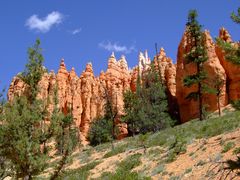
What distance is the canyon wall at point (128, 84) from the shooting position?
195 feet

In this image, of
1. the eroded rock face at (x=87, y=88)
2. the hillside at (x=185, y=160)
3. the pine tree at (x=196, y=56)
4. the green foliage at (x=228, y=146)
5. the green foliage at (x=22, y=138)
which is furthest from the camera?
the eroded rock face at (x=87, y=88)

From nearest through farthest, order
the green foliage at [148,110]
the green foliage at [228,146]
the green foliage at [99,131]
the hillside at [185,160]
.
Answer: the hillside at [185,160] < the green foliage at [228,146] < the green foliage at [148,110] < the green foliage at [99,131]

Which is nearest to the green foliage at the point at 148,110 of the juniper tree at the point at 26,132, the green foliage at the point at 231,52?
the juniper tree at the point at 26,132

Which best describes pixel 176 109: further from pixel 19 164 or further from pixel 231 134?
pixel 19 164

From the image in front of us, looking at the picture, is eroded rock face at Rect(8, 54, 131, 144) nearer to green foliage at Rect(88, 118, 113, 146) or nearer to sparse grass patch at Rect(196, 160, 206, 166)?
green foliage at Rect(88, 118, 113, 146)

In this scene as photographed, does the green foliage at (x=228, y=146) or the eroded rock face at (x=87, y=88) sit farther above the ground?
the eroded rock face at (x=87, y=88)

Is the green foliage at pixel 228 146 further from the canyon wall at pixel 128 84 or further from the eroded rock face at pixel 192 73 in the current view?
the canyon wall at pixel 128 84

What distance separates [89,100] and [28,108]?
68.0 metres

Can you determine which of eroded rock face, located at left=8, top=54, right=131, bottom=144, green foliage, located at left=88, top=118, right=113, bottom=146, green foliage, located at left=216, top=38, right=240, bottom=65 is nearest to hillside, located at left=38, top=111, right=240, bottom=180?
green foliage, located at left=216, top=38, right=240, bottom=65

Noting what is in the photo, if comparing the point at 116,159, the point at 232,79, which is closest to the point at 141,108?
the point at 232,79

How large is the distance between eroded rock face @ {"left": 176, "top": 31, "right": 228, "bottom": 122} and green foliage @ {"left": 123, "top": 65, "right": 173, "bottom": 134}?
3.42 meters

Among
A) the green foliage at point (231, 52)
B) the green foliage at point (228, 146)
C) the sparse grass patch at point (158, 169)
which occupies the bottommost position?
the sparse grass patch at point (158, 169)

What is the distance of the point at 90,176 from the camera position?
26688mm

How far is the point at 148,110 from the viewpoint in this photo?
59.9 metres
